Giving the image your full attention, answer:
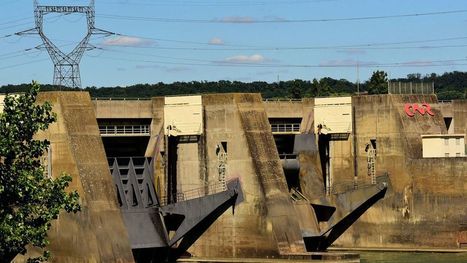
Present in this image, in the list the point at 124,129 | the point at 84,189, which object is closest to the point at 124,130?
the point at 124,129

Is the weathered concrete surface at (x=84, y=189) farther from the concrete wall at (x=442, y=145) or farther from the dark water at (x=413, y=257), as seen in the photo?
the concrete wall at (x=442, y=145)

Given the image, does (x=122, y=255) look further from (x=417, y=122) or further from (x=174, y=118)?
(x=417, y=122)

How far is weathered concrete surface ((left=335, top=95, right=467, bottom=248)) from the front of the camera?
67.1 meters

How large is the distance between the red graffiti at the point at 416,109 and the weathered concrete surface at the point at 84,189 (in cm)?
2348

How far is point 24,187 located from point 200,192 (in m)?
25.1

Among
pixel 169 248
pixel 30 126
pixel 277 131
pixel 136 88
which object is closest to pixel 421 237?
pixel 277 131

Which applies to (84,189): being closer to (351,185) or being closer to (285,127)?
(285,127)

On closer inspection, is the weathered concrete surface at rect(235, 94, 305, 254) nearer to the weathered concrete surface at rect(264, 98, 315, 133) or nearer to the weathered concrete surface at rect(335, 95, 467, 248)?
the weathered concrete surface at rect(264, 98, 315, 133)

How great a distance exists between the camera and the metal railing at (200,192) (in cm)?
6222

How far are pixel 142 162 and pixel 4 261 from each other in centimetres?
2439

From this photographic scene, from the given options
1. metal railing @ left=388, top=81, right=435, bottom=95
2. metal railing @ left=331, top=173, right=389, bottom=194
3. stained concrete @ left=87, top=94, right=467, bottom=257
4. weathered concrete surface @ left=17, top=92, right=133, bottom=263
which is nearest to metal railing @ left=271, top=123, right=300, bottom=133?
stained concrete @ left=87, top=94, right=467, bottom=257

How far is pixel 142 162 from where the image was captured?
63.2 metres

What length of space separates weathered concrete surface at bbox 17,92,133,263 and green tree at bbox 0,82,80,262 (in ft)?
39.5

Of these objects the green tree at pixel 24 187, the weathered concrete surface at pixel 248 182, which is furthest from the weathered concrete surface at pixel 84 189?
the green tree at pixel 24 187
